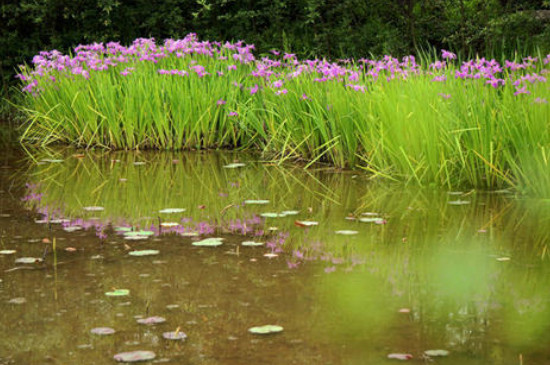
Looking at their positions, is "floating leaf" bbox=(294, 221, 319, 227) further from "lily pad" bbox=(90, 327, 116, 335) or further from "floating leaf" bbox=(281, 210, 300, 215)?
"lily pad" bbox=(90, 327, 116, 335)

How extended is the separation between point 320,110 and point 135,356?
4421 millimetres

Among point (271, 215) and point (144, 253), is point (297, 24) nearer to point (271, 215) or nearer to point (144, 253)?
point (271, 215)

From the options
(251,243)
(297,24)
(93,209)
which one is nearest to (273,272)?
(251,243)

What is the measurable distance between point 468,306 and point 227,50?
6220 millimetres

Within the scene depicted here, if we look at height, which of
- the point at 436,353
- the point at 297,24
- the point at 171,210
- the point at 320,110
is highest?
the point at 297,24

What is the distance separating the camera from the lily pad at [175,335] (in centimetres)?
299

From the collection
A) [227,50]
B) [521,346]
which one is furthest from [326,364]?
[227,50]

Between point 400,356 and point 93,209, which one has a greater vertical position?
point 93,209

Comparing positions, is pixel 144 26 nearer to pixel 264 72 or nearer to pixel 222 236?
pixel 264 72

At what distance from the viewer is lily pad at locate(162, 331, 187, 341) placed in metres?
2.99

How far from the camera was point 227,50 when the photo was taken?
907cm

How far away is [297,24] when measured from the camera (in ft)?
37.3

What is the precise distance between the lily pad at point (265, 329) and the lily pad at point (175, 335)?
0.26 m

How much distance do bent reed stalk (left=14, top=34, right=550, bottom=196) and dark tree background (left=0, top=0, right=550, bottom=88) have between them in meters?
2.11
